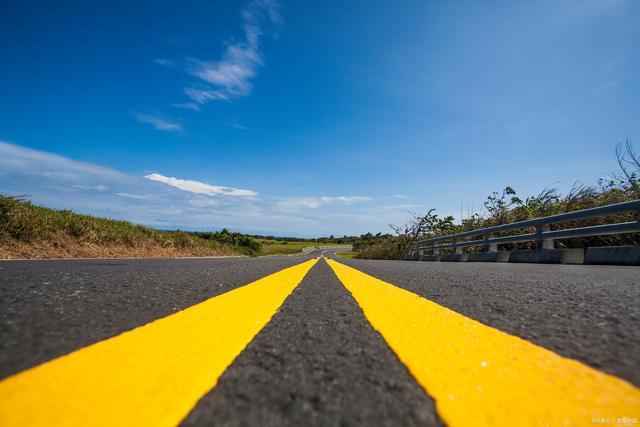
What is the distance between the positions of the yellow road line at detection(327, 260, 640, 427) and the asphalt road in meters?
0.07

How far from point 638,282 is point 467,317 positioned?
7.95 ft

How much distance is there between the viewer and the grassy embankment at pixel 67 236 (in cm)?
834

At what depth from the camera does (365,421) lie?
74 cm

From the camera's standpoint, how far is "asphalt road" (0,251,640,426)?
2.59ft

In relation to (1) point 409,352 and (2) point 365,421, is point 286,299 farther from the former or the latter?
(2) point 365,421

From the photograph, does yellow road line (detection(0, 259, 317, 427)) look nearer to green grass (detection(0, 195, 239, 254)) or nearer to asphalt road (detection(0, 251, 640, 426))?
asphalt road (detection(0, 251, 640, 426))

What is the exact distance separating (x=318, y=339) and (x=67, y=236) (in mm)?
11440

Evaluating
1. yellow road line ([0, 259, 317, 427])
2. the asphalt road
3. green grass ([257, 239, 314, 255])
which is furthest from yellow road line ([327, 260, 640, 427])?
green grass ([257, 239, 314, 255])

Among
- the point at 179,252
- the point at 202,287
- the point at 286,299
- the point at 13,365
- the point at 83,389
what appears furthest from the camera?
the point at 179,252

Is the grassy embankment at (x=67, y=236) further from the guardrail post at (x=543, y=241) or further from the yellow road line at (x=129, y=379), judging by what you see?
the guardrail post at (x=543, y=241)

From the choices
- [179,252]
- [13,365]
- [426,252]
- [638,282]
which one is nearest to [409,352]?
[13,365]

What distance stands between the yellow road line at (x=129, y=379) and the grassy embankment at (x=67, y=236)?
9.12 meters

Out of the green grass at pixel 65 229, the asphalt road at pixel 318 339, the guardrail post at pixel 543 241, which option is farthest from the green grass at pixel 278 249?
the asphalt road at pixel 318 339

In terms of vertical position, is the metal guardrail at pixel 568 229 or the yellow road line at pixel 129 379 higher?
the metal guardrail at pixel 568 229
